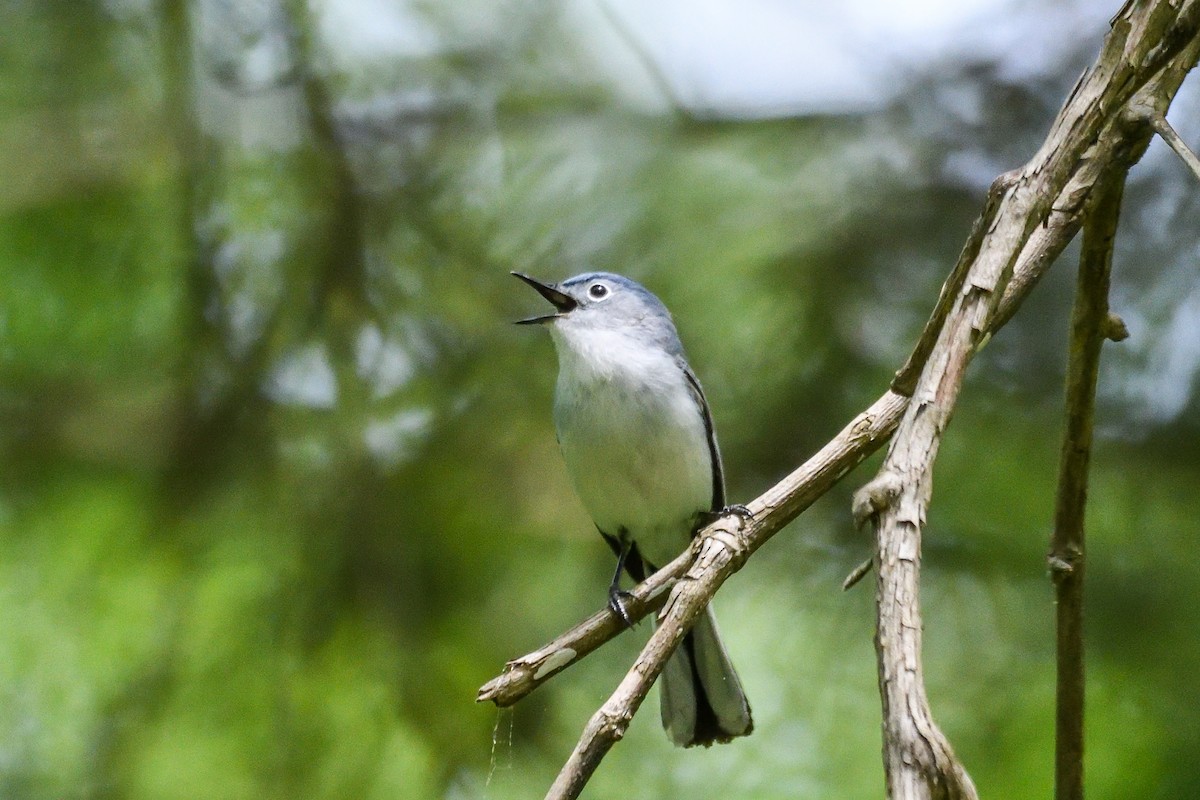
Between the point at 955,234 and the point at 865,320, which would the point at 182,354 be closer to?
the point at 865,320

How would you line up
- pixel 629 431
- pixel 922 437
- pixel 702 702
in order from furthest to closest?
pixel 629 431, pixel 702 702, pixel 922 437

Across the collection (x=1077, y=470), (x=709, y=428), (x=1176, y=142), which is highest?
(x=1176, y=142)

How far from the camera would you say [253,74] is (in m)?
4.20

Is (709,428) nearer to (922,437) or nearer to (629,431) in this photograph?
(629,431)

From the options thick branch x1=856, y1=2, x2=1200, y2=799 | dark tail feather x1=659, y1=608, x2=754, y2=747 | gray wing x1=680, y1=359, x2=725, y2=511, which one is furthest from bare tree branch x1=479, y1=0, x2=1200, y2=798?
gray wing x1=680, y1=359, x2=725, y2=511

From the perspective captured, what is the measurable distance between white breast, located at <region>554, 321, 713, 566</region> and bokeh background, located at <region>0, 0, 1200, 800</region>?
903 millimetres

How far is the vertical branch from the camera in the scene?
174cm

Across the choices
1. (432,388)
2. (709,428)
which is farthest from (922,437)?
(432,388)

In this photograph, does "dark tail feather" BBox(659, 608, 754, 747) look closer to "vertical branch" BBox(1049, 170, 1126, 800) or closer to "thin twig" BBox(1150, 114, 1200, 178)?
"vertical branch" BBox(1049, 170, 1126, 800)

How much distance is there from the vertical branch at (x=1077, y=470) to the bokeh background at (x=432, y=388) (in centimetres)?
175

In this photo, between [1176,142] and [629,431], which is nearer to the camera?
[1176,142]

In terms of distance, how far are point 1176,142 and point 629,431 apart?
5.46ft

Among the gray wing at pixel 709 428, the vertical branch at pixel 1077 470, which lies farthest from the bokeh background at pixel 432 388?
the vertical branch at pixel 1077 470

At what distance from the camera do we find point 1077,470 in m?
1.77
